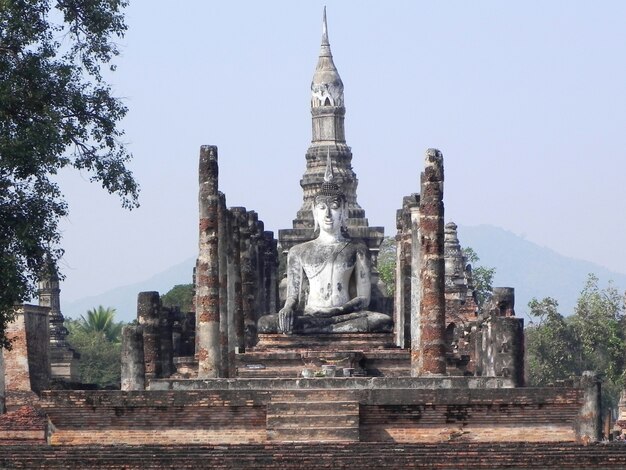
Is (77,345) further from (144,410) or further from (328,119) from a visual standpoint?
(144,410)

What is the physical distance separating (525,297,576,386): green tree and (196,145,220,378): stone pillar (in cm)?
3283

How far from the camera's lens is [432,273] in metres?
27.9

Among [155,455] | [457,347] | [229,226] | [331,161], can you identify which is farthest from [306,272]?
[331,161]

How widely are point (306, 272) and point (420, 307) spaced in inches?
330

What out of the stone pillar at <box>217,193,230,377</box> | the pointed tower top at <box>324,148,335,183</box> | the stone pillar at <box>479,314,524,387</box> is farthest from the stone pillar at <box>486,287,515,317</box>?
the pointed tower top at <box>324,148,335,183</box>

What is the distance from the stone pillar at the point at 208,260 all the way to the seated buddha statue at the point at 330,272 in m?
6.61

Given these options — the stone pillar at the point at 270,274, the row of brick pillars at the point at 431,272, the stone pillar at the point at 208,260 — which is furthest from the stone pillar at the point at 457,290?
the row of brick pillars at the point at 431,272

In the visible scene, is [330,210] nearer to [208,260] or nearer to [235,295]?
[235,295]

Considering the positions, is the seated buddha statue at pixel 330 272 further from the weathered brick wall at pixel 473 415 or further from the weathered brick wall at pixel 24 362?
the weathered brick wall at pixel 473 415

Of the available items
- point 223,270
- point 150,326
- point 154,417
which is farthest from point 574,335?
point 154,417

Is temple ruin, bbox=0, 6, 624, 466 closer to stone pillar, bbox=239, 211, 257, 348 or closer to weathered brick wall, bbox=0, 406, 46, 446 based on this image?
stone pillar, bbox=239, 211, 257, 348

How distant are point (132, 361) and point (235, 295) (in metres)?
7.06

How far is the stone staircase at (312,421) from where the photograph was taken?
2339 centimetres

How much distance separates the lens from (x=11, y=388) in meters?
40.4
